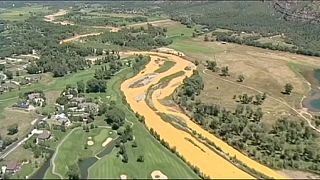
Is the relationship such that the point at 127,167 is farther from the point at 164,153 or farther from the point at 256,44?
the point at 256,44

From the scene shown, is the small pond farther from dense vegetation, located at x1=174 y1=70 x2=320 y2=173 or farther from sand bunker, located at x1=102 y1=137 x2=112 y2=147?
dense vegetation, located at x1=174 y1=70 x2=320 y2=173

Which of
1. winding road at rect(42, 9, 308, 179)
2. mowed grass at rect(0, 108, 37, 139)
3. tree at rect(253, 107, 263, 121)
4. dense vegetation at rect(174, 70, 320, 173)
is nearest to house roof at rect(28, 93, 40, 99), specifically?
mowed grass at rect(0, 108, 37, 139)

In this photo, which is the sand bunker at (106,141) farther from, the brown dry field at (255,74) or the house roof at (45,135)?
the brown dry field at (255,74)

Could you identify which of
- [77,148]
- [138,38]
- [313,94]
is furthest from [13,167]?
[138,38]

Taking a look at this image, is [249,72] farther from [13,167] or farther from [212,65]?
[13,167]

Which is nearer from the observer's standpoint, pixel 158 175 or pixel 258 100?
pixel 158 175
